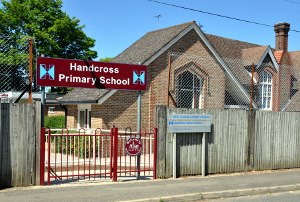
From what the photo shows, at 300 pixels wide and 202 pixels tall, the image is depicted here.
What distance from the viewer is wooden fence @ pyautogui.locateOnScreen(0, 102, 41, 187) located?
900 cm

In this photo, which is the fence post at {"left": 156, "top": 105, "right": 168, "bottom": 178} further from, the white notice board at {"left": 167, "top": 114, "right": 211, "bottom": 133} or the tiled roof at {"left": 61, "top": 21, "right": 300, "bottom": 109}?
the tiled roof at {"left": 61, "top": 21, "right": 300, "bottom": 109}

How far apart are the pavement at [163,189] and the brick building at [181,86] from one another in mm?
6889

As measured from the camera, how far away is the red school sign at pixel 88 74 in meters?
9.32

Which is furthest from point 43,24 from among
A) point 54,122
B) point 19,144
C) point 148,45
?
point 19,144

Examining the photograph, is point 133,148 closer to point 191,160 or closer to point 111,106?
point 191,160

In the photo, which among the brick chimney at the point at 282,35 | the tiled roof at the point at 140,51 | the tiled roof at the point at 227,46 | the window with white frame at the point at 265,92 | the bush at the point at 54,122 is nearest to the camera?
the tiled roof at the point at 140,51

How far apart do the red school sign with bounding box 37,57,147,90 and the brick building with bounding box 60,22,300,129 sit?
674cm

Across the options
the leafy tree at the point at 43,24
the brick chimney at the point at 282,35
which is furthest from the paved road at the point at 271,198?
the leafy tree at the point at 43,24

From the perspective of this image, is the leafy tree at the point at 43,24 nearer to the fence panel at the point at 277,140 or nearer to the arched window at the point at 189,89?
the arched window at the point at 189,89

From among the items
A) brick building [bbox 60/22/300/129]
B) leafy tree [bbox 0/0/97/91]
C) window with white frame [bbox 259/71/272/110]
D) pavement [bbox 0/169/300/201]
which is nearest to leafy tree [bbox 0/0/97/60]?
leafy tree [bbox 0/0/97/91]

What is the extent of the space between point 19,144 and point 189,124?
14.5 ft

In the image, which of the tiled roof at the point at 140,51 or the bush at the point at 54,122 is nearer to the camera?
the tiled roof at the point at 140,51

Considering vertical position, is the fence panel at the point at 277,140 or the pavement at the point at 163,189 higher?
the fence panel at the point at 277,140

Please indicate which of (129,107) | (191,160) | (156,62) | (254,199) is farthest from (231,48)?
(254,199)
